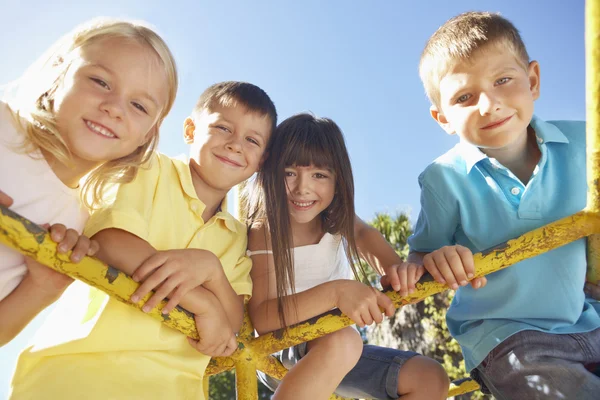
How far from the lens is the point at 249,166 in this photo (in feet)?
6.93

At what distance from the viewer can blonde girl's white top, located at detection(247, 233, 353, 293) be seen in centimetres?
230

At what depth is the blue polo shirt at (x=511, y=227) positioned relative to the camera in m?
1.85

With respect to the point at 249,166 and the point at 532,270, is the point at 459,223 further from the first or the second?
the point at 249,166

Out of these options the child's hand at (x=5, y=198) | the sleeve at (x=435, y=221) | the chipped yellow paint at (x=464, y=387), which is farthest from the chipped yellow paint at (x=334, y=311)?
the chipped yellow paint at (x=464, y=387)

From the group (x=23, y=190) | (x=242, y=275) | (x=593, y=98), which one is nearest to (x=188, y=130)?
(x=242, y=275)

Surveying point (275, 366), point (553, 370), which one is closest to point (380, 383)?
point (275, 366)

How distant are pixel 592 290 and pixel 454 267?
0.76m

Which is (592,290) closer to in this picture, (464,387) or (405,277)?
(464,387)

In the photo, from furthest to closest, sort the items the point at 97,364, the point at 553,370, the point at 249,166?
the point at 249,166 < the point at 553,370 < the point at 97,364

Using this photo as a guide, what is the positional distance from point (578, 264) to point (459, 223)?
16.5 inches

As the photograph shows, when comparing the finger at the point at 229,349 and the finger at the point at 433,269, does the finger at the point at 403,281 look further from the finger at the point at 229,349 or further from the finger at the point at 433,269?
the finger at the point at 229,349

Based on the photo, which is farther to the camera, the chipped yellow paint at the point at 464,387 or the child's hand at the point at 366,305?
the chipped yellow paint at the point at 464,387

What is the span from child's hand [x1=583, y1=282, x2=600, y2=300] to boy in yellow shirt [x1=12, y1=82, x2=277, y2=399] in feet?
3.94

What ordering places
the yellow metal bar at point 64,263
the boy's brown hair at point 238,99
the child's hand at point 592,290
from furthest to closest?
the boy's brown hair at point 238,99 < the child's hand at point 592,290 < the yellow metal bar at point 64,263
